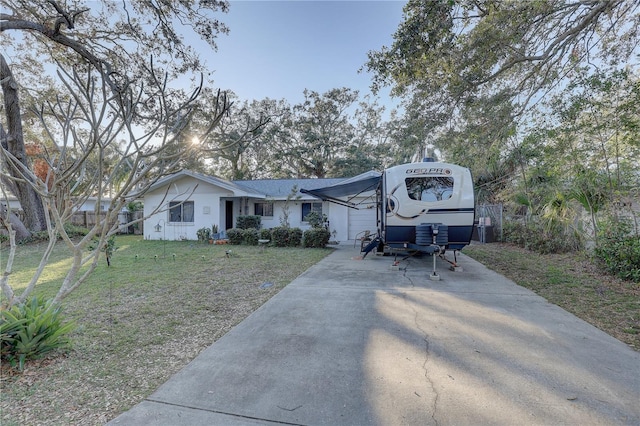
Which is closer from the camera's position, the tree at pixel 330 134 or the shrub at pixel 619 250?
the shrub at pixel 619 250

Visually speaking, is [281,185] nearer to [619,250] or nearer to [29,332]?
[619,250]

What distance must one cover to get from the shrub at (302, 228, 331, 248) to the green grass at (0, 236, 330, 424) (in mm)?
3038

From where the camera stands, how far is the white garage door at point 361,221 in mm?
14859

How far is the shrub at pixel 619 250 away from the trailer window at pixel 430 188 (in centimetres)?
348

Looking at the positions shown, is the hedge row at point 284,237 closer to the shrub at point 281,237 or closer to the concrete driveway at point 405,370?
the shrub at point 281,237

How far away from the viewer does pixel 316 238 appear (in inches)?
491

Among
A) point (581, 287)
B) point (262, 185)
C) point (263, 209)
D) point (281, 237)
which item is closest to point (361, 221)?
point (281, 237)

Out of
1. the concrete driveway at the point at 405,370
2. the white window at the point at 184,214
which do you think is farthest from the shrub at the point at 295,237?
the concrete driveway at the point at 405,370

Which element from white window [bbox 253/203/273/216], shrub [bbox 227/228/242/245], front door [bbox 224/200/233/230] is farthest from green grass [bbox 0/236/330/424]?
white window [bbox 253/203/273/216]

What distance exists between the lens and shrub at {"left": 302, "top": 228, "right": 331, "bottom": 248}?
1244 centimetres

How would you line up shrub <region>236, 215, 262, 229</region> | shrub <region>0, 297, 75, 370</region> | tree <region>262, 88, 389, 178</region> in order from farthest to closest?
tree <region>262, 88, 389, 178</region>
shrub <region>236, 215, 262, 229</region>
shrub <region>0, 297, 75, 370</region>

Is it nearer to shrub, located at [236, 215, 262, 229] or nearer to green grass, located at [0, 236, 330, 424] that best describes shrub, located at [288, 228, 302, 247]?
shrub, located at [236, 215, 262, 229]

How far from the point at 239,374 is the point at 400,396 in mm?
1533

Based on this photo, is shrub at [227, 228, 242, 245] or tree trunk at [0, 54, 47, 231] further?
shrub at [227, 228, 242, 245]
